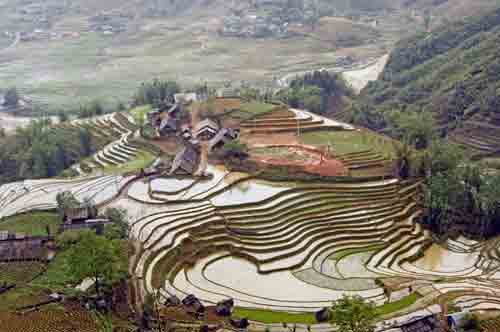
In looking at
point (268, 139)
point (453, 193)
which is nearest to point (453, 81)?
point (268, 139)

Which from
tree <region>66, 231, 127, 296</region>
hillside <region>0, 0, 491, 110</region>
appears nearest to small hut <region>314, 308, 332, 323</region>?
tree <region>66, 231, 127, 296</region>

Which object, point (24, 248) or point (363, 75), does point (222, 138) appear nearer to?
point (24, 248)

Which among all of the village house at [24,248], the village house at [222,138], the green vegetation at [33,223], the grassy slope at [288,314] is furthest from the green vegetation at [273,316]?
the village house at [222,138]

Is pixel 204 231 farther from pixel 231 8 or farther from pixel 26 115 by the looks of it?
pixel 231 8

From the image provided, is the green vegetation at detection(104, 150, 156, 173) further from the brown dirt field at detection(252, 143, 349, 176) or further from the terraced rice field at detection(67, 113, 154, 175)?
the brown dirt field at detection(252, 143, 349, 176)

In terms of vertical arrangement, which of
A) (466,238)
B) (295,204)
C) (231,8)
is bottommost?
(466,238)

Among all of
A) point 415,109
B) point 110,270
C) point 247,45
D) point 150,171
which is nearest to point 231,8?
point 247,45

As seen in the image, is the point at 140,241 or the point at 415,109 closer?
the point at 140,241
